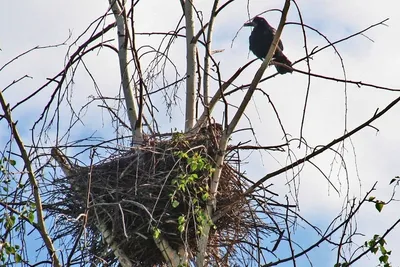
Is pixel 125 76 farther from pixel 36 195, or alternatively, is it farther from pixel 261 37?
pixel 261 37

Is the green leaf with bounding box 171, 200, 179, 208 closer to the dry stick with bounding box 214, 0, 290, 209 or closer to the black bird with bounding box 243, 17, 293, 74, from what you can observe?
the dry stick with bounding box 214, 0, 290, 209

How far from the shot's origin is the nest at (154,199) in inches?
236

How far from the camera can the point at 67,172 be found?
257 inches

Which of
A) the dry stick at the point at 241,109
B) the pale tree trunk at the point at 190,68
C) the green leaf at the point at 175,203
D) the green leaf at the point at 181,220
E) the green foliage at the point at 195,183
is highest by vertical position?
the pale tree trunk at the point at 190,68

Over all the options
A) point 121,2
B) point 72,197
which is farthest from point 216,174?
point 121,2

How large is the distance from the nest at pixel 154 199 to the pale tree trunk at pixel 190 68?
1.67 ft

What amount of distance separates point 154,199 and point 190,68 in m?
1.51

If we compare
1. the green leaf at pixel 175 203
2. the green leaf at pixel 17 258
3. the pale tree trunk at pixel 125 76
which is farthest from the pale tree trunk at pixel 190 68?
the green leaf at pixel 17 258

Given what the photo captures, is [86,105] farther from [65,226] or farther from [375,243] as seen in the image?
[375,243]

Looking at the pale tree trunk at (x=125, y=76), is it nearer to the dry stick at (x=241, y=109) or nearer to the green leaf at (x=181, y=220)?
the dry stick at (x=241, y=109)

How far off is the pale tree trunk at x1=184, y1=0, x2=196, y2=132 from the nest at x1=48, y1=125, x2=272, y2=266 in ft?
1.67

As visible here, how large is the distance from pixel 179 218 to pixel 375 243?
1.17 meters

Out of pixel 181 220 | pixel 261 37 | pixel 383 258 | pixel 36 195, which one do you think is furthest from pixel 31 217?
pixel 261 37

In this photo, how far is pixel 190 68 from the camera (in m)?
7.22
